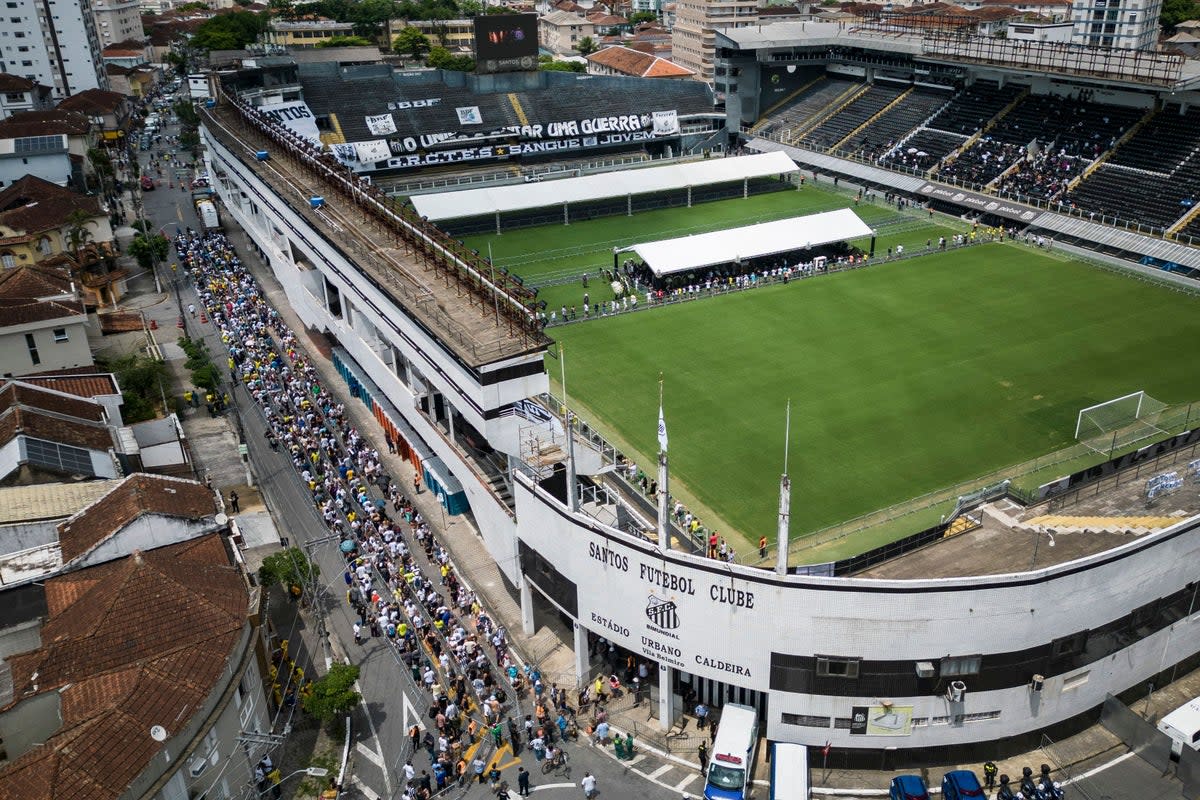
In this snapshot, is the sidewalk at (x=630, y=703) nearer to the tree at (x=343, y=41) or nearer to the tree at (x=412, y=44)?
the tree at (x=412, y=44)

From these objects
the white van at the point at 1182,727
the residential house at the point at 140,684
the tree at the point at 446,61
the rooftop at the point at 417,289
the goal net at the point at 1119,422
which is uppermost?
the tree at the point at 446,61

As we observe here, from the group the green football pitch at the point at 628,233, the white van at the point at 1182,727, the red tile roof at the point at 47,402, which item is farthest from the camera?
the green football pitch at the point at 628,233

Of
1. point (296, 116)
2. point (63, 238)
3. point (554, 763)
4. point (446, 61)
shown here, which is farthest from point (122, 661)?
point (446, 61)

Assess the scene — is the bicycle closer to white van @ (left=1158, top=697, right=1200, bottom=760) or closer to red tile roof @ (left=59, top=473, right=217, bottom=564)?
red tile roof @ (left=59, top=473, right=217, bottom=564)

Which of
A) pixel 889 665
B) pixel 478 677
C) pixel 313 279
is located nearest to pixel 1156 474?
pixel 889 665

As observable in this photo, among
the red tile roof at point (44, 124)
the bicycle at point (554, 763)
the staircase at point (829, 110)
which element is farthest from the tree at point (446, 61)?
the bicycle at point (554, 763)

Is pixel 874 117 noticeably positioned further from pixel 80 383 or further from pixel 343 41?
pixel 343 41

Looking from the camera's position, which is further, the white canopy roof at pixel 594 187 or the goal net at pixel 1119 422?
the white canopy roof at pixel 594 187
